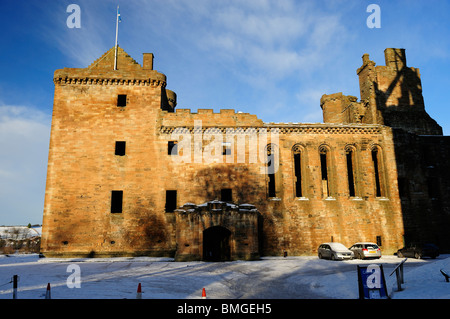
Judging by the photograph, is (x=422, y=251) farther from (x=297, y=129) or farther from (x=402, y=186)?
(x=297, y=129)

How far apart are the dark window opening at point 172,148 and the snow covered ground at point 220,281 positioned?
11.0 metres

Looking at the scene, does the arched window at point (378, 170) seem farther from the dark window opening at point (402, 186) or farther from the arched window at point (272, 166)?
the arched window at point (272, 166)

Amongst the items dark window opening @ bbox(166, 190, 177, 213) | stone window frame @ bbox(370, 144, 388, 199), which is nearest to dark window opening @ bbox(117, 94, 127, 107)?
dark window opening @ bbox(166, 190, 177, 213)

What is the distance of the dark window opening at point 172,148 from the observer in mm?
28859

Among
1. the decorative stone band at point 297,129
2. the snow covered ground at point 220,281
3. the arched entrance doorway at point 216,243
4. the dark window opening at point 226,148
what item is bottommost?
the snow covered ground at point 220,281

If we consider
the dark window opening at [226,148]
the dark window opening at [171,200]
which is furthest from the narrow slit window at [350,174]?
the dark window opening at [171,200]

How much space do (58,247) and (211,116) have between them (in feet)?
56.1

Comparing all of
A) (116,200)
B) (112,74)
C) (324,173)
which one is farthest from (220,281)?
(112,74)

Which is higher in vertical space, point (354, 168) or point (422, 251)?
point (354, 168)

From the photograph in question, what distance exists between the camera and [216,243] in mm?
24797

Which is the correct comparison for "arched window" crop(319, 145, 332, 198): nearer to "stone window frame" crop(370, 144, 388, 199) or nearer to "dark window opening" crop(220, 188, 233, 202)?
"stone window frame" crop(370, 144, 388, 199)

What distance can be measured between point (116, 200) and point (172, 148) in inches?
263

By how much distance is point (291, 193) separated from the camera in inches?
1137
